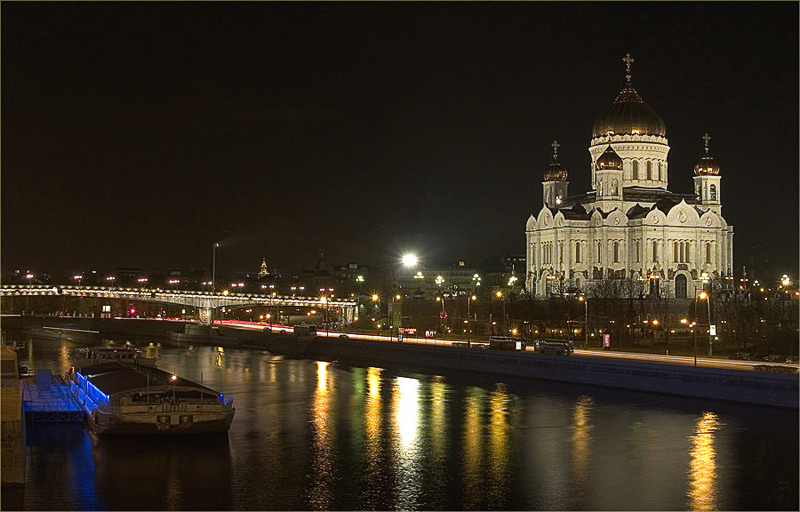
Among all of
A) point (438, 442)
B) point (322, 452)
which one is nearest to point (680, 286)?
point (438, 442)

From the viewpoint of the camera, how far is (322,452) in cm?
3369

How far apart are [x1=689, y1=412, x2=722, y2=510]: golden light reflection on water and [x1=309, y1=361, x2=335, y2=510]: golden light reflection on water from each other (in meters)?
8.36

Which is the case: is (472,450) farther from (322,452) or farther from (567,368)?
(567,368)

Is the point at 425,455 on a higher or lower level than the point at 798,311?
lower

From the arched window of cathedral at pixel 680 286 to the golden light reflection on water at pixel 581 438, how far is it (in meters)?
49.6

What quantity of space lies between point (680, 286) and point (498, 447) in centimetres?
6171

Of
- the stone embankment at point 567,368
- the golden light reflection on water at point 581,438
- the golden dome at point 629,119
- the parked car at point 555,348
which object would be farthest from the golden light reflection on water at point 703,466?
the golden dome at point 629,119

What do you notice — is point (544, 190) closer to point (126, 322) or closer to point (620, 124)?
point (620, 124)

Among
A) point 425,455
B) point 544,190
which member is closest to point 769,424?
point 425,455

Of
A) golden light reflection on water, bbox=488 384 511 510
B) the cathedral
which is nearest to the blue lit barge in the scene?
golden light reflection on water, bbox=488 384 511 510

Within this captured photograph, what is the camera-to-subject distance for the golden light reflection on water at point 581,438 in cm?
3054

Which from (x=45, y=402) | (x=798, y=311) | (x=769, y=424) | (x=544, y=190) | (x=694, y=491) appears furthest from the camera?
(x=544, y=190)

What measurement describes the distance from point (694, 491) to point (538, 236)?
72.9 m

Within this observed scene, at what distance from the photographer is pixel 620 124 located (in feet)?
317
